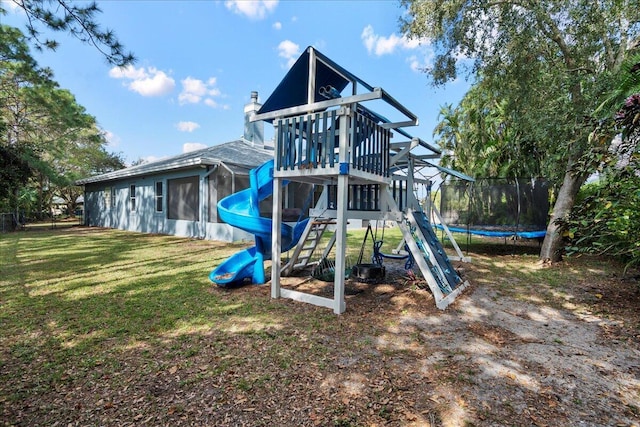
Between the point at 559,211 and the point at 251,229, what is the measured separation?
6.45m

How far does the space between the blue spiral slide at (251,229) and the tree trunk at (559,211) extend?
18.6 feet

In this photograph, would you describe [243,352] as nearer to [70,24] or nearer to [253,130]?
[70,24]

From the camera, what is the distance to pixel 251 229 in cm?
515

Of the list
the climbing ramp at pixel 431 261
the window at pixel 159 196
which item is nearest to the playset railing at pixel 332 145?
the climbing ramp at pixel 431 261

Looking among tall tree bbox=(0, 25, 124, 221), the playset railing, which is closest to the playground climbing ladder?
the playset railing

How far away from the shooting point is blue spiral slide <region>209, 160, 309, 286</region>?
202 inches

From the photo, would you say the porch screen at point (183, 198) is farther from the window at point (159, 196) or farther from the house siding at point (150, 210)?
the window at point (159, 196)

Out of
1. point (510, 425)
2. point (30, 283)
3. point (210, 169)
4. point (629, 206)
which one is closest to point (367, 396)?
point (510, 425)

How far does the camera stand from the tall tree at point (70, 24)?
3.03 meters

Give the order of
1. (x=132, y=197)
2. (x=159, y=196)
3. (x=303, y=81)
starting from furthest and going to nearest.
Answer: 1. (x=132, y=197)
2. (x=159, y=196)
3. (x=303, y=81)

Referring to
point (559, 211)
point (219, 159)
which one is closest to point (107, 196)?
point (219, 159)

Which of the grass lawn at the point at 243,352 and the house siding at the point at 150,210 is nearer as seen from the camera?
the grass lawn at the point at 243,352

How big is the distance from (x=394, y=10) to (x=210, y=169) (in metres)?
7.14

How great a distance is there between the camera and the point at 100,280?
18.1ft
